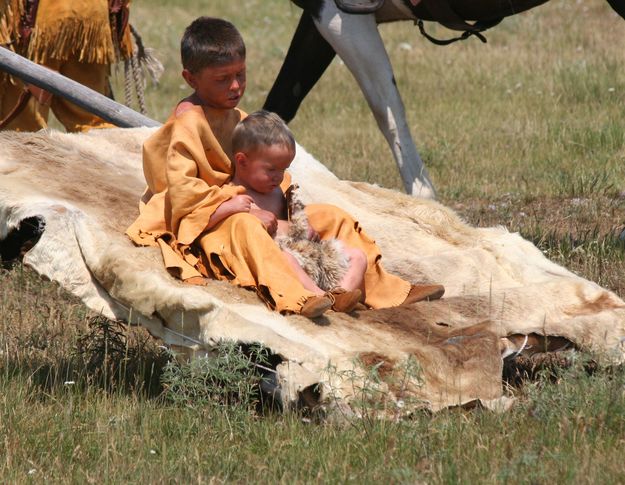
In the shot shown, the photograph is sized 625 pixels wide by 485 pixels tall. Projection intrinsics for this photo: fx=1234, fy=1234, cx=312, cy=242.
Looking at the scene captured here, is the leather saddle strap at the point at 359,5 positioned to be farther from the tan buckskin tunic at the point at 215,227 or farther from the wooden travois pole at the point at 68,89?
the tan buckskin tunic at the point at 215,227

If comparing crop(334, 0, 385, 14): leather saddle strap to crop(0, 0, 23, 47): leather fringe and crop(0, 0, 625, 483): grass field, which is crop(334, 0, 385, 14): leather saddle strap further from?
crop(0, 0, 23, 47): leather fringe

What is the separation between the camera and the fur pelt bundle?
4504 mm

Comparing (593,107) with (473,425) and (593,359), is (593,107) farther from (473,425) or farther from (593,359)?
(473,425)

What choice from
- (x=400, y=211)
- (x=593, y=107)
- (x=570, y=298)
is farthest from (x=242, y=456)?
(x=593, y=107)

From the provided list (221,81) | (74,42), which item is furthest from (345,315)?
(74,42)

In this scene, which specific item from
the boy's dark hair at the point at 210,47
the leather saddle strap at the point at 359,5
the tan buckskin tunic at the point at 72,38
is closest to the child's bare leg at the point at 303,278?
the boy's dark hair at the point at 210,47

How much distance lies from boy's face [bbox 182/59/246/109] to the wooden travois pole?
156 cm

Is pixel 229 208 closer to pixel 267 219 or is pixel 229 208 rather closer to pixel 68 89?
pixel 267 219

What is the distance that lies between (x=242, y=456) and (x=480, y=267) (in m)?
1.81

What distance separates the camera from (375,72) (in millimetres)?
6316

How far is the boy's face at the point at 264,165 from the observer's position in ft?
14.8

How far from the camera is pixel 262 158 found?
4520 millimetres

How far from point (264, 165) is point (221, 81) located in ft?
1.18

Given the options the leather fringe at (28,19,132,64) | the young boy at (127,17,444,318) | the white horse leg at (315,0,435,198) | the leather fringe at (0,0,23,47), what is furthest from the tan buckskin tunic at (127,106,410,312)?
the leather fringe at (0,0,23,47)
